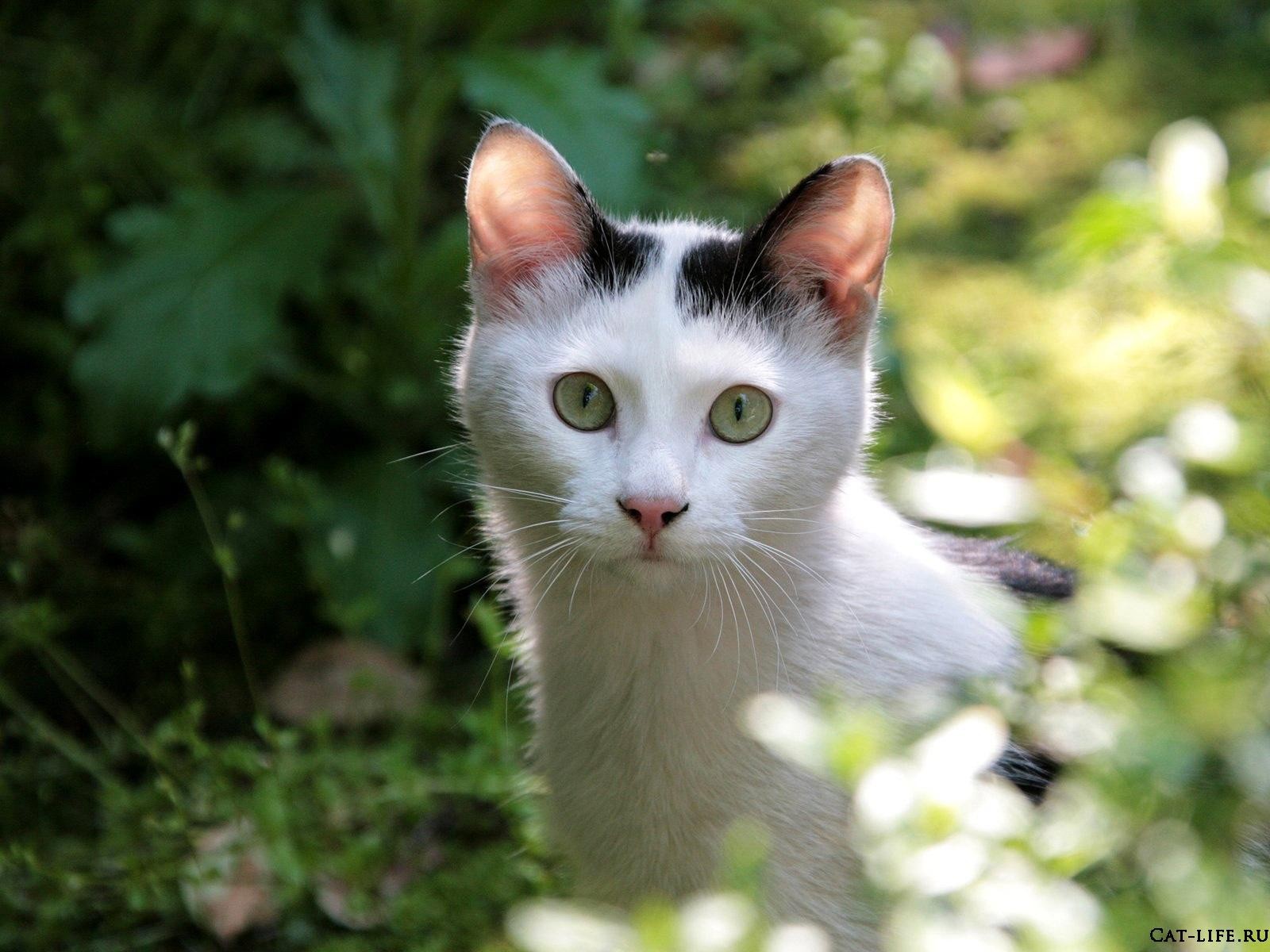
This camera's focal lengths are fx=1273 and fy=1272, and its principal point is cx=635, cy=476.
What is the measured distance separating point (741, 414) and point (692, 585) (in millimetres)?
266

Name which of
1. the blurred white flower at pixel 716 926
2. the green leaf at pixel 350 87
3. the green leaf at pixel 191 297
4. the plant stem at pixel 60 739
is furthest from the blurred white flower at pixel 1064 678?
the green leaf at pixel 350 87

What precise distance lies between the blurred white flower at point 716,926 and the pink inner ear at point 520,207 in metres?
1.40

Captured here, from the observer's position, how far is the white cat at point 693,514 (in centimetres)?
183

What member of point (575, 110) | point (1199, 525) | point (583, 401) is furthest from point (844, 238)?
point (575, 110)

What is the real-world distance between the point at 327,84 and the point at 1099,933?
3.33 metres

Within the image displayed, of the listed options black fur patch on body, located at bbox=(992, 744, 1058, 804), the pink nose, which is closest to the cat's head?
the pink nose

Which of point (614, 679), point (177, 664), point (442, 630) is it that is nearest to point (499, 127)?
point (614, 679)

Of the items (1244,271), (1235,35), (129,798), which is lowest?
(129,798)

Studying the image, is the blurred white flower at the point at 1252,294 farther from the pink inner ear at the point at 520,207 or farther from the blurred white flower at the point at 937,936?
the pink inner ear at the point at 520,207

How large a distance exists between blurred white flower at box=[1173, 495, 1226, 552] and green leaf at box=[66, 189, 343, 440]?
105 inches

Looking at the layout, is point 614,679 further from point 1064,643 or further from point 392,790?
point 1064,643

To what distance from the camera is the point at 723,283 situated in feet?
6.59

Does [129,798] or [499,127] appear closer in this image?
[499,127]

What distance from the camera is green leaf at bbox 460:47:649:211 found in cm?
329
